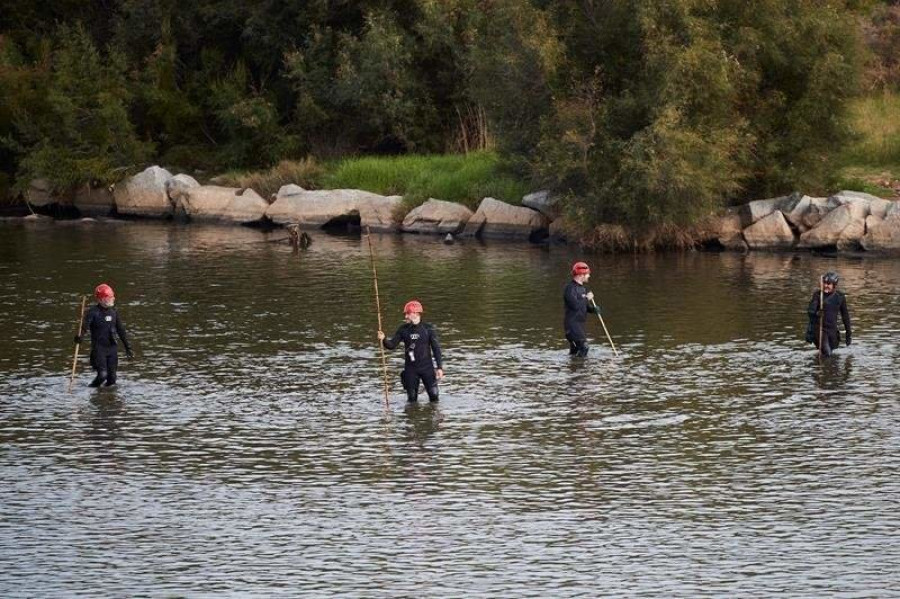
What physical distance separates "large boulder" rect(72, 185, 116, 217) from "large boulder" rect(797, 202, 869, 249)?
30.5 metres

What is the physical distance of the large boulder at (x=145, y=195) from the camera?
6519 cm

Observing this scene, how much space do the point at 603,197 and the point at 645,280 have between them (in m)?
6.76

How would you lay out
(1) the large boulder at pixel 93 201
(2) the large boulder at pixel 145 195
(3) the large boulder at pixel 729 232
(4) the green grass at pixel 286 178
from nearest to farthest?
(3) the large boulder at pixel 729 232
(4) the green grass at pixel 286 178
(2) the large boulder at pixel 145 195
(1) the large boulder at pixel 93 201

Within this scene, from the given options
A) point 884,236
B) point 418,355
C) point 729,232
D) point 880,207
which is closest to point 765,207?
point 729,232

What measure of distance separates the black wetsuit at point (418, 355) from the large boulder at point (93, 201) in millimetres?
40663

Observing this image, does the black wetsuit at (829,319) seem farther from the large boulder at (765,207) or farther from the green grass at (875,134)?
the green grass at (875,134)

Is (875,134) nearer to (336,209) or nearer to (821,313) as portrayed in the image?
(336,209)

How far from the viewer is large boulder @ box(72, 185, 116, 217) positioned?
217ft

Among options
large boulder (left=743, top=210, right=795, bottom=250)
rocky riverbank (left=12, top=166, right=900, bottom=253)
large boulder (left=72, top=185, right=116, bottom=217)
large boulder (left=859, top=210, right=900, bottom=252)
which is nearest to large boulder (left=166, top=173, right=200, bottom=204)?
rocky riverbank (left=12, top=166, right=900, bottom=253)

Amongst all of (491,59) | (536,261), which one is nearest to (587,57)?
(491,59)

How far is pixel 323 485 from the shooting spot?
75.5 feet

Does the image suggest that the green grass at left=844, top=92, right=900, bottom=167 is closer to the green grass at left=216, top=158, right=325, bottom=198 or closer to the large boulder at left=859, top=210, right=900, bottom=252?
the large boulder at left=859, top=210, right=900, bottom=252

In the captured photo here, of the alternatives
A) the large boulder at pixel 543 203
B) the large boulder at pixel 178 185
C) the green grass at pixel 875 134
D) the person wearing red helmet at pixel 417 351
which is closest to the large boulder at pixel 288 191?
the large boulder at pixel 178 185

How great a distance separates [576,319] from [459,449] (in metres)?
8.38
